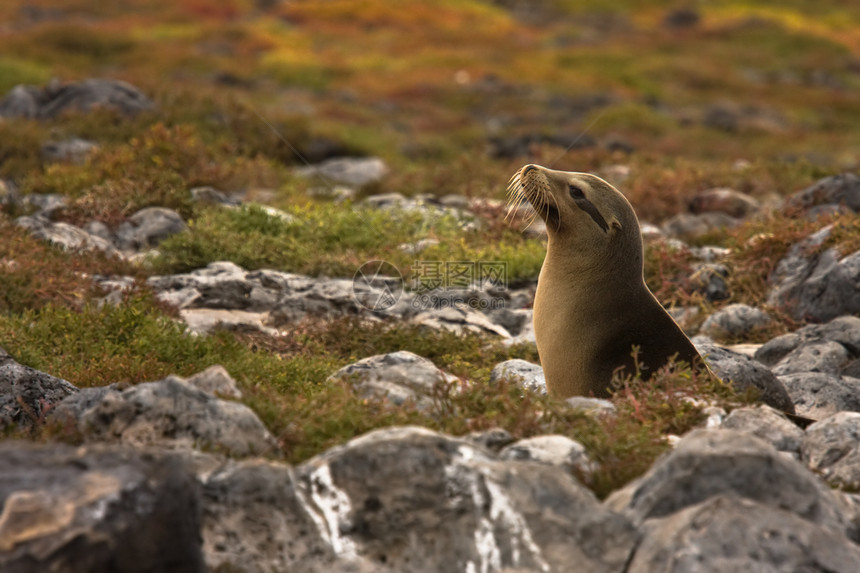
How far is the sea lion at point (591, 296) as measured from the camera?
7715mm

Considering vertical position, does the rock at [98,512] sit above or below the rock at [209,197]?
above

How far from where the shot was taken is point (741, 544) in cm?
423

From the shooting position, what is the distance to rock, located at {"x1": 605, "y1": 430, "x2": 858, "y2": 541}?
15.2ft

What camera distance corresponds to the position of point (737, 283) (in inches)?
502

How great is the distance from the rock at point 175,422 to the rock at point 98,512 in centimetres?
80

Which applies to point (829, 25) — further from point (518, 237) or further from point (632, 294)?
point (632, 294)

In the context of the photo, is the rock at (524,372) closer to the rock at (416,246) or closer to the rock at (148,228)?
the rock at (416,246)

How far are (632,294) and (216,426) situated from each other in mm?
4016

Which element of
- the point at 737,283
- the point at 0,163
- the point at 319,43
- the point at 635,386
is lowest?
the point at 319,43

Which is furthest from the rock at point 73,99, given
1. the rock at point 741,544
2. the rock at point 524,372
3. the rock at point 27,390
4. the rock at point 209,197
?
the rock at point 741,544

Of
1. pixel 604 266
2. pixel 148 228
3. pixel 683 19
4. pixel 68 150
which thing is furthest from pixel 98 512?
pixel 683 19

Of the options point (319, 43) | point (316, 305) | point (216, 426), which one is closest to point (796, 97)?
point (319, 43)

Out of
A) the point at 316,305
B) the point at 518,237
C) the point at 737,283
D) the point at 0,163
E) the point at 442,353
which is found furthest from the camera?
the point at 0,163

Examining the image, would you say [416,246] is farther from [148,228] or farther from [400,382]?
[400,382]
